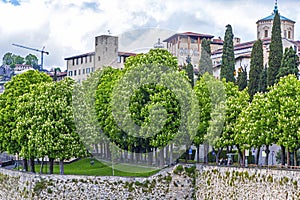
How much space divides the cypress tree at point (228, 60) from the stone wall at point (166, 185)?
39134mm

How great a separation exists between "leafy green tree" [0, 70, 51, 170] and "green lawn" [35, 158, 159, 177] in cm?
627

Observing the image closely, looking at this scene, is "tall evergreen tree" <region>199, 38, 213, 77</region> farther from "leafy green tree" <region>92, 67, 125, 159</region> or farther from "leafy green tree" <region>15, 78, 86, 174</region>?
"leafy green tree" <region>15, 78, 86, 174</region>

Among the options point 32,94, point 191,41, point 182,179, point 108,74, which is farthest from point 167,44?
point 182,179

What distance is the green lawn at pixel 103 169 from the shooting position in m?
68.8

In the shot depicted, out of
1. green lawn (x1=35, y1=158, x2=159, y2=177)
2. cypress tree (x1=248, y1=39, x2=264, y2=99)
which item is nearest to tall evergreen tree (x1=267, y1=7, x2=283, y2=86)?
cypress tree (x1=248, y1=39, x2=264, y2=99)

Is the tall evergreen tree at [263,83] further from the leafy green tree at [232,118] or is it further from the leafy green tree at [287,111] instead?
the leafy green tree at [287,111]

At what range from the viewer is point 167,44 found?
167375 millimetres

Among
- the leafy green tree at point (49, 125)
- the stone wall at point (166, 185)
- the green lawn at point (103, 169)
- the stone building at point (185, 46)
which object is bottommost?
the stone wall at point (166, 185)

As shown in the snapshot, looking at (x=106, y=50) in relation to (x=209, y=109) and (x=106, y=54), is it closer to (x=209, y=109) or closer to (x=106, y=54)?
Answer: (x=106, y=54)

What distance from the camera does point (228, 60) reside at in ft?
342

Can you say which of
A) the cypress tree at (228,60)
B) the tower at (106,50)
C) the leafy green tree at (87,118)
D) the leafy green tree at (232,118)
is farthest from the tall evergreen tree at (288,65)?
the tower at (106,50)

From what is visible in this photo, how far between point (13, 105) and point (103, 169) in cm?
1312

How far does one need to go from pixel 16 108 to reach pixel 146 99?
16.8 metres

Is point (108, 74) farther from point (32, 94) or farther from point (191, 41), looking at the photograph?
point (191, 41)
